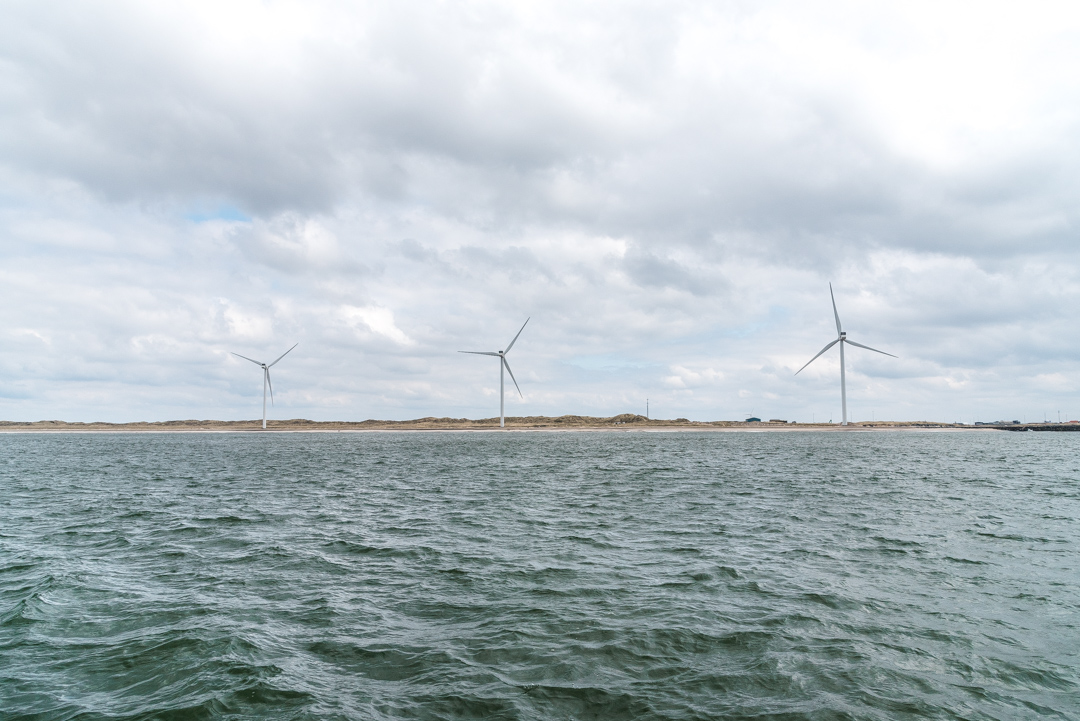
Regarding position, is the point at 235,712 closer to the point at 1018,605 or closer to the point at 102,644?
the point at 102,644

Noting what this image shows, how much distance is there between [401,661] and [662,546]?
12334 mm

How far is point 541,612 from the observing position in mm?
14523

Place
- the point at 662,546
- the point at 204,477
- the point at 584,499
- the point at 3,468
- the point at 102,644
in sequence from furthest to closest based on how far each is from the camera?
the point at 3,468
the point at 204,477
the point at 584,499
the point at 662,546
the point at 102,644

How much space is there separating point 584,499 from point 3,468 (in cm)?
6485

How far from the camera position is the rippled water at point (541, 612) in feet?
33.8

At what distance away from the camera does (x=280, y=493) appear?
39031mm

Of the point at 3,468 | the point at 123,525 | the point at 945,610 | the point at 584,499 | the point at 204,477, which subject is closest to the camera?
the point at 945,610

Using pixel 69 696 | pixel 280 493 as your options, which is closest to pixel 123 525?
pixel 280 493

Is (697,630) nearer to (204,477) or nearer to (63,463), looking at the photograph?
(204,477)

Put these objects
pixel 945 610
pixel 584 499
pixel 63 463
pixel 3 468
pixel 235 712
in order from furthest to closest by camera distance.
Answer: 1. pixel 63 463
2. pixel 3 468
3. pixel 584 499
4. pixel 945 610
5. pixel 235 712

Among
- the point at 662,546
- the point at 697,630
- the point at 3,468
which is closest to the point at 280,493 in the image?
the point at 662,546

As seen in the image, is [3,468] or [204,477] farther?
[3,468]

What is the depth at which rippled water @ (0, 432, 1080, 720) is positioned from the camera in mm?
10289

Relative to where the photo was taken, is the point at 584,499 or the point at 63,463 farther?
the point at 63,463
